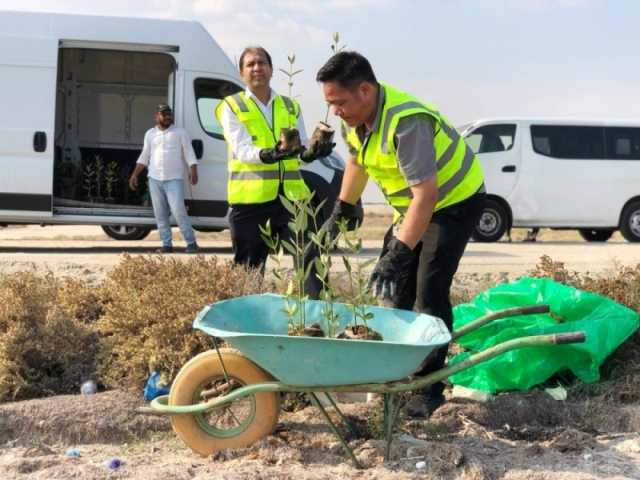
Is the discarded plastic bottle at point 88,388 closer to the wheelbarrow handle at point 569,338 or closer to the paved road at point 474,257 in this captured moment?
the wheelbarrow handle at point 569,338

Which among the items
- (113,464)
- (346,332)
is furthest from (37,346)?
(346,332)

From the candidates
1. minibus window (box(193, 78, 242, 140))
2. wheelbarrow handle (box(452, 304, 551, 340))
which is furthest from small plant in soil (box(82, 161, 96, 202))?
wheelbarrow handle (box(452, 304, 551, 340))

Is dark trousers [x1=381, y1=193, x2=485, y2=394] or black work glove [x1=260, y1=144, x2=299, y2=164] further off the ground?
black work glove [x1=260, y1=144, x2=299, y2=164]

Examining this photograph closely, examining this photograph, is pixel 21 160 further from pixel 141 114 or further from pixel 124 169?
pixel 141 114

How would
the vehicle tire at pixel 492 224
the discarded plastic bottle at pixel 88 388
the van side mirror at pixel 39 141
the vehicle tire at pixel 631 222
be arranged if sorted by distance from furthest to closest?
the vehicle tire at pixel 631 222 < the vehicle tire at pixel 492 224 < the van side mirror at pixel 39 141 < the discarded plastic bottle at pixel 88 388

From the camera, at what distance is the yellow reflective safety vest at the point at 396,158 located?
13.0ft

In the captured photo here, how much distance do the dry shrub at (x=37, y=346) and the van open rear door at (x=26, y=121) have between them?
17.8ft

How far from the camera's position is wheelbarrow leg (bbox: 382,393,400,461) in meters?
3.73

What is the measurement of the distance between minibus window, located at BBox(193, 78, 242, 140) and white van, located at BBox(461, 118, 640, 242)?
480 cm

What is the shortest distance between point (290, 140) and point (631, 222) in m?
11.0

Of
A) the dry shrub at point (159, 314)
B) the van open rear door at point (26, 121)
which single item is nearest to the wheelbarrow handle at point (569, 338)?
the dry shrub at point (159, 314)

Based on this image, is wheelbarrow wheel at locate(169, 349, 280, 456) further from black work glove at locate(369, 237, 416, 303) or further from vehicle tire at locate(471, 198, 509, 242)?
vehicle tire at locate(471, 198, 509, 242)

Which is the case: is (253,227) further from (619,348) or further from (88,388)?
(619,348)

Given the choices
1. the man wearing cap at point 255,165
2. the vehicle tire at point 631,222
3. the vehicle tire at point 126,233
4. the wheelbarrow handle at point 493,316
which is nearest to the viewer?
the wheelbarrow handle at point 493,316
